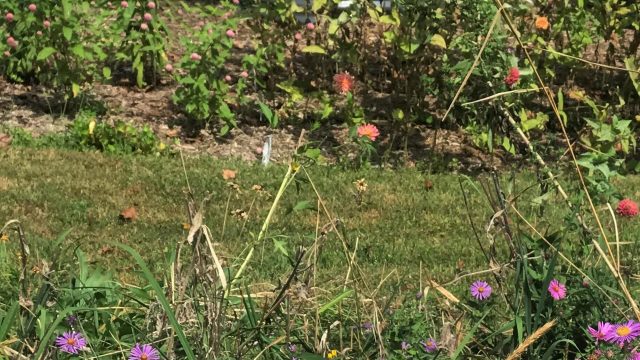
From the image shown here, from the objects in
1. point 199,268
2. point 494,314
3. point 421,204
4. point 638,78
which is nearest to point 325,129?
point 421,204

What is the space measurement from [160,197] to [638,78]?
3.42 meters

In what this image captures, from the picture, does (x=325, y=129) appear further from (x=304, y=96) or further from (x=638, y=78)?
(x=638, y=78)

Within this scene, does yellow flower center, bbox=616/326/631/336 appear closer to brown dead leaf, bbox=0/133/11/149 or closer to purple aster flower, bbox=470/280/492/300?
purple aster flower, bbox=470/280/492/300

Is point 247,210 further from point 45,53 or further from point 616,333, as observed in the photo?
point 616,333

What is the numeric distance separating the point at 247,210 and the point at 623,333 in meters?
3.17

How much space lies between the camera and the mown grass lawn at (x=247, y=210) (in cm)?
443

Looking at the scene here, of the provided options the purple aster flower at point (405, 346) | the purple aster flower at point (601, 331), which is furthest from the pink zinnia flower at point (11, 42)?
the purple aster flower at point (601, 331)

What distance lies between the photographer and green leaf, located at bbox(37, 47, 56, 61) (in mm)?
6520

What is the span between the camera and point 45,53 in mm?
6523

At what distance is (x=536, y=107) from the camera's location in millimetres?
6965

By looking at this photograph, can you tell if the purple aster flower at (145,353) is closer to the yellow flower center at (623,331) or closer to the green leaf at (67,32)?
the yellow flower center at (623,331)

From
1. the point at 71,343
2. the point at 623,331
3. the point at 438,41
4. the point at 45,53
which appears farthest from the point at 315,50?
the point at 623,331

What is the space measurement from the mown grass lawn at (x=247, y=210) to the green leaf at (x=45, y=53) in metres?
0.89

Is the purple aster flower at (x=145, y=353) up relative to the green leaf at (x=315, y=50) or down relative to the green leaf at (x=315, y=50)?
up
